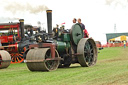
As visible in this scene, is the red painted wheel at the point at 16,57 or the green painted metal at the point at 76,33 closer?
the green painted metal at the point at 76,33

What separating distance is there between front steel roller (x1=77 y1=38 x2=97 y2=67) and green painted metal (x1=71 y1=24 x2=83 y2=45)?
24cm

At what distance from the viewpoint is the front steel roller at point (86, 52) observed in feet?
35.3

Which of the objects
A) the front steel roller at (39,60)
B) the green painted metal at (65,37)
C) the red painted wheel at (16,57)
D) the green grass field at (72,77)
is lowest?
the red painted wheel at (16,57)

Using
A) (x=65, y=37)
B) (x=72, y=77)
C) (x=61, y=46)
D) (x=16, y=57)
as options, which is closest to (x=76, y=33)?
(x=65, y=37)

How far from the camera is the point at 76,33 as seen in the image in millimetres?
11250

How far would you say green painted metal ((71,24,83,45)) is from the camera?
11062 mm

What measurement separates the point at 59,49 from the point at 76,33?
1.16 m

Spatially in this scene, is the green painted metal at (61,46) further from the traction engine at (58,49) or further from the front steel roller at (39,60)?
the front steel roller at (39,60)

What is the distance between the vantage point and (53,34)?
35.0 ft

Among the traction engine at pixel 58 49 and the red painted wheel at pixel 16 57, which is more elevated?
the traction engine at pixel 58 49

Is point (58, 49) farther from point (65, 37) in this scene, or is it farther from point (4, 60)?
point (4, 60)

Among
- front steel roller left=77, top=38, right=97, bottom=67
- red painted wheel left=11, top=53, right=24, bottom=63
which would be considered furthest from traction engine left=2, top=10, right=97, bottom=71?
red painted wheel left=11, top=53, right=24, bottom=63

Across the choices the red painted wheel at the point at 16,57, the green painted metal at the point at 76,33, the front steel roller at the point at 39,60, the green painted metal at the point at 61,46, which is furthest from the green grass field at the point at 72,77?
the red painted wheel at the point at 16,57

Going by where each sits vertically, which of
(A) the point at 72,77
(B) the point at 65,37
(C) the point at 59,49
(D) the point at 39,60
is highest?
(B) the point at 65,37
